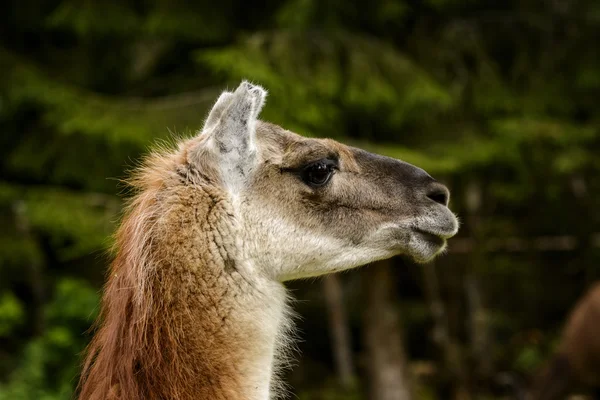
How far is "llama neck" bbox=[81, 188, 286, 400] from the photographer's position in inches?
121

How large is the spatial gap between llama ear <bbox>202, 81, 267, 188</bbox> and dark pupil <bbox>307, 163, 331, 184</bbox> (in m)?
0.32

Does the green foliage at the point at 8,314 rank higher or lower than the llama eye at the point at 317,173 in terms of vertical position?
higher

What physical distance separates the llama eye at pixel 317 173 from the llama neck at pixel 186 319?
47cm

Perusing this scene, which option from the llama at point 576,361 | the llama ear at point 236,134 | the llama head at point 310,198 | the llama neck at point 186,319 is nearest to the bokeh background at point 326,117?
the llama at point 576,361

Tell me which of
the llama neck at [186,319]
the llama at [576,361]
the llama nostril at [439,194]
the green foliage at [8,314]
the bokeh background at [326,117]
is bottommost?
the llama neck at [186,319]

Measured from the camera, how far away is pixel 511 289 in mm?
15000

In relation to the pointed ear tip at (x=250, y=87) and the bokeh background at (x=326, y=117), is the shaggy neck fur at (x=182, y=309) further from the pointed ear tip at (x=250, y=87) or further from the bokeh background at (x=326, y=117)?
the bokeh background at (x=326, y=117)

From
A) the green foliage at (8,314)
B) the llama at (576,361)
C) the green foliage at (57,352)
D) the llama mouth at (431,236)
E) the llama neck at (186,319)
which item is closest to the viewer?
the llama neck at (186,319)

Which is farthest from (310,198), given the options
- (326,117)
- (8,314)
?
(8,314)

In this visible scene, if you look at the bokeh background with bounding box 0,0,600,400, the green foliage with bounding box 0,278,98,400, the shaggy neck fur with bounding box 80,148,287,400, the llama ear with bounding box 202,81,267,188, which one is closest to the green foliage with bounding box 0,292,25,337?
the bokeh background with bounding box 0,0,600,400

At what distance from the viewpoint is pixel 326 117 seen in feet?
27.2

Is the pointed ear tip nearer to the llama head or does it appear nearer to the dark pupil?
the llama head

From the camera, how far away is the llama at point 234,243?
312 centimetres

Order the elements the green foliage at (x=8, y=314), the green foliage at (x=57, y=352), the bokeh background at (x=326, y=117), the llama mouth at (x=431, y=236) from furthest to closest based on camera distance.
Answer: the bokeh background at (x=326, y=117) < the green foliage at (x=8, y=314) < the green foliage at (x=57, y=352) < the llama mouth at (x=431, y=236)
